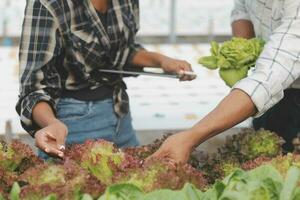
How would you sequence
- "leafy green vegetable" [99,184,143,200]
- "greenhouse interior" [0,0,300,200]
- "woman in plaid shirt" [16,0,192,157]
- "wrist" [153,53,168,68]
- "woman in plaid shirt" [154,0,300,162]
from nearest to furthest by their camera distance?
"leafy green vegetable" [99,184,143,200], "greenhouse interior" [0,0,300,200], "woman in plaid shirt" [154,0,300,162], "woman in plaid shirt" [16,0,192,157], "wrist" [153,53,168,68]

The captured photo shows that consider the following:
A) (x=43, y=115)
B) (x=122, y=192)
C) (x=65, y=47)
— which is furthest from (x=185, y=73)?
(x=122, y=192)

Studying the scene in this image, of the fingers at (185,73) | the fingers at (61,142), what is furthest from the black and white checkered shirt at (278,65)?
the fingers at (61,142)

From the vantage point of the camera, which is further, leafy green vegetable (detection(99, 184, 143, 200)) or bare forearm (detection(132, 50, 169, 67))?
bare forearm (detection(132, 50, 169, 67))

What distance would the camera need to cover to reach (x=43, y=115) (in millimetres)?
1980

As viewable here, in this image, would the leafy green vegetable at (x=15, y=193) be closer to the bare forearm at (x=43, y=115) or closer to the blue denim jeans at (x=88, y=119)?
the bare forearm at (x=43, y=115)

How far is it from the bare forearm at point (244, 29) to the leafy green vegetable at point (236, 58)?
34cm

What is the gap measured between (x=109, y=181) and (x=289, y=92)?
914mm

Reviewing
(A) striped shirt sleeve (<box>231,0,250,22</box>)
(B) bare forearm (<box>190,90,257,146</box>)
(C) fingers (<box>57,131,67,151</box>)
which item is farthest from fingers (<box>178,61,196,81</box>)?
(C) fingers (<box>57,131,67,151</box>)

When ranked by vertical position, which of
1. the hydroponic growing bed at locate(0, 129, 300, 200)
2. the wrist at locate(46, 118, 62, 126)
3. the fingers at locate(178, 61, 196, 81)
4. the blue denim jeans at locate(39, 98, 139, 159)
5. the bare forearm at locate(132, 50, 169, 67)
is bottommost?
the blue denim jeans at locate(39, 98, 139, 159)

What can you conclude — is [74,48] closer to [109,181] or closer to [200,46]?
[109,181]

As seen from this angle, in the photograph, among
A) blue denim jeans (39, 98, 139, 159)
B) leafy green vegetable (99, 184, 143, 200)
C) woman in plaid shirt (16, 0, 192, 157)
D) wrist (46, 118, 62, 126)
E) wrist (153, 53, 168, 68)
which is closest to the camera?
leafy green vegetable (99, 184, 143, 200)

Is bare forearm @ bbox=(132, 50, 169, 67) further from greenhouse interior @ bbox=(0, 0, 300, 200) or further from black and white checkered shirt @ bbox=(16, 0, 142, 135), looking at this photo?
black and white checkered shirt @ bbox=(16, 0, 142, 135)

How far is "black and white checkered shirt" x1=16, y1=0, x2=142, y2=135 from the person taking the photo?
205cm

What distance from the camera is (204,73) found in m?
6.14
